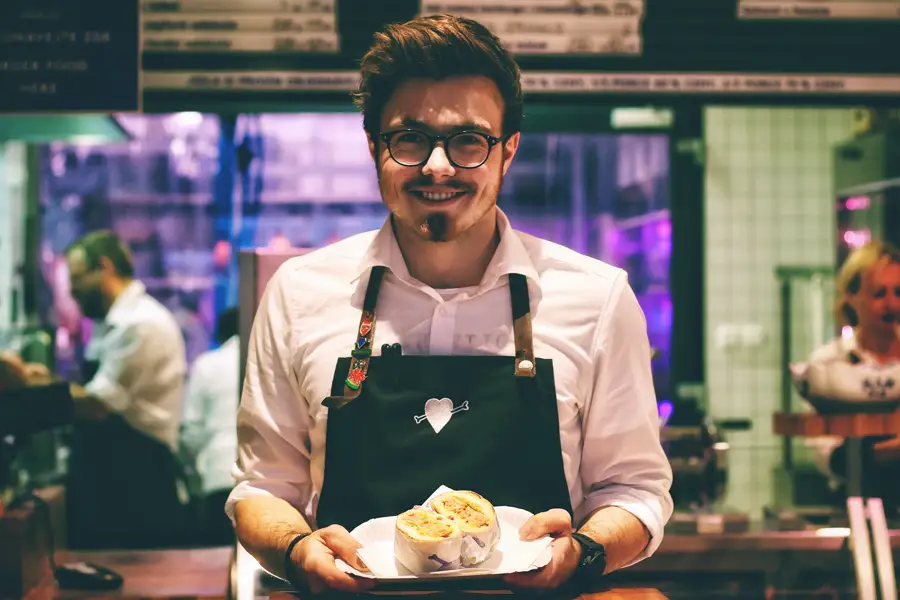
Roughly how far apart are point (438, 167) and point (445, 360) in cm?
31

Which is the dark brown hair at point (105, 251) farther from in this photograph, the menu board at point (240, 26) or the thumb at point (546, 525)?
the thumb at point (546, 525)

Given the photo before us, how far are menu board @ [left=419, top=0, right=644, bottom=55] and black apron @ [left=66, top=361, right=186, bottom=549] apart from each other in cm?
235

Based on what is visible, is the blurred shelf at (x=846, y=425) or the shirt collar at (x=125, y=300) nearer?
the blurred shelf at (x=846, y=425)

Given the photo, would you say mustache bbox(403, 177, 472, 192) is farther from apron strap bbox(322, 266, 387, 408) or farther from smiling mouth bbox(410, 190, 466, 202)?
apron strap bbox(322, 266, 387, 408)

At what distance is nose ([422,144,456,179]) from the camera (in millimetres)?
1433

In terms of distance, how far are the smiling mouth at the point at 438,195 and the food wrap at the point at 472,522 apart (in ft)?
1.51

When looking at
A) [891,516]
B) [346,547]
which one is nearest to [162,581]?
[346,547]

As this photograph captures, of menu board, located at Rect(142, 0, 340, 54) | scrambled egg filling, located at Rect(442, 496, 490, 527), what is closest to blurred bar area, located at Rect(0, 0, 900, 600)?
menu board, located at Rect(142, 0, 340, 54)

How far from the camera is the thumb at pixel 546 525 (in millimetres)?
1312

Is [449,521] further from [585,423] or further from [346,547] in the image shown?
[585,423]

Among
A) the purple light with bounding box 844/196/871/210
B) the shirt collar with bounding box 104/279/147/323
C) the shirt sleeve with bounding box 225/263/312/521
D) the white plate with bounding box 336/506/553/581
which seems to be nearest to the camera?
the white plate with bounding box 336/506/553/581

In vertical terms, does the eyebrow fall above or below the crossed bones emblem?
above

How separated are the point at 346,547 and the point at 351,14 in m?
1.73

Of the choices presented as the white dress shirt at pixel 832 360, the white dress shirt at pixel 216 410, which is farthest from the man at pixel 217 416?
the white dress shirt at pixel 832 360
